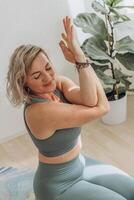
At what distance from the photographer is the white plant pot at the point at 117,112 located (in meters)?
2.49

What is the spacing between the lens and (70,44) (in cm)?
133

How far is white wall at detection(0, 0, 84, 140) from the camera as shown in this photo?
2277 mm

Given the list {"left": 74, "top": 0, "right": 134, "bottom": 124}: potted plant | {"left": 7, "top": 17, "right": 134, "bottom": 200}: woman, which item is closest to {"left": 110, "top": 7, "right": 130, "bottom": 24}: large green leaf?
{"left": 74, "top": 0, "right": 134, "bottom": 124}: potted plant

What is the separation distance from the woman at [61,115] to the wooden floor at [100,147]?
2.24 feet

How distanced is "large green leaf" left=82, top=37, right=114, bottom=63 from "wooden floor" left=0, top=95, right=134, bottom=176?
1.72 ft

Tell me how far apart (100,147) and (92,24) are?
76cm

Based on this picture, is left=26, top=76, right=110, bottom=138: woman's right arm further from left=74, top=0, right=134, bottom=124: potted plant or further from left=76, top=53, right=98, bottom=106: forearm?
left=74, top=0, right=134, bottom=124: potted plant

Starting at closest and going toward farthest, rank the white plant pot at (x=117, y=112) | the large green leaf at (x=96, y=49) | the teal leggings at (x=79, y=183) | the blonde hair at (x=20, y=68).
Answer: the blonde hair at (x=20, y=68) < the teal leggings at (x=79, y=183) < the large green leaf at (x=96, y=49) < the white plant pot at (x=117, y=112)

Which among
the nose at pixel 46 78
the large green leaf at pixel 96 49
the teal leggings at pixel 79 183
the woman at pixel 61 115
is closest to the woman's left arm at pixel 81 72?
the woman at pixel 61 115

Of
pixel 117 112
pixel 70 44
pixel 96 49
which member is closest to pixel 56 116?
pixel 70 44

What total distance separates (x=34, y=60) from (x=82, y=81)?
184 mm

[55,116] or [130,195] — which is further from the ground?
[55,116]

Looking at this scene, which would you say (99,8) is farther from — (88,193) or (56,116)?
(88,193)

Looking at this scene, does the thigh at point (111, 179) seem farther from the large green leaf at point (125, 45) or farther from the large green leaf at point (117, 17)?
the large green leaf at point (117, 17)
